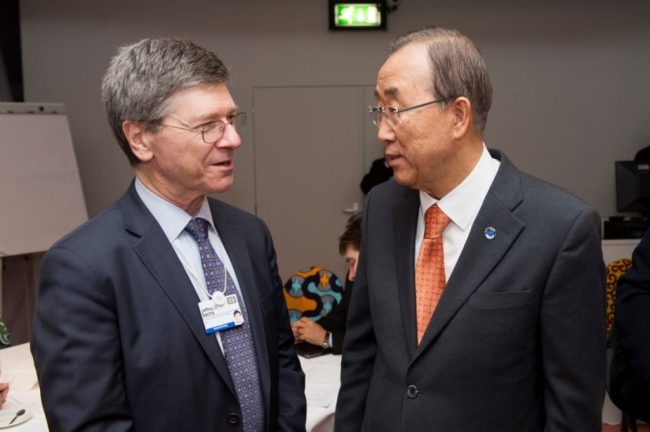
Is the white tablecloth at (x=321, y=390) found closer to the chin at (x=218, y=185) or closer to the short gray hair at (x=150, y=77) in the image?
the chin at (x=218, y=185)

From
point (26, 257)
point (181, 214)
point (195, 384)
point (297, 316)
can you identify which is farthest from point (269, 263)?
point (26, 257)

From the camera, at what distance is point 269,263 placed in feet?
5.94

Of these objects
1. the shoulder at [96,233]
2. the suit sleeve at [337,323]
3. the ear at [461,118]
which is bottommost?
the suit sleeve at [337,323]

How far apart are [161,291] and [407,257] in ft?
1.83

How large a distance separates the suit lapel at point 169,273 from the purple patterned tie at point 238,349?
0.16 ft

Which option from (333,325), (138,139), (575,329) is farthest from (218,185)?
(333,325)

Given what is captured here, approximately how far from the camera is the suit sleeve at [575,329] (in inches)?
54.9

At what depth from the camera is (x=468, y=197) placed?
1546mm

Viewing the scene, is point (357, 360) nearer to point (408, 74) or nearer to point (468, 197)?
point (468, 197)

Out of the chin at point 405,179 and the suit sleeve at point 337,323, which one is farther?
the suit sleeve at point 337,323

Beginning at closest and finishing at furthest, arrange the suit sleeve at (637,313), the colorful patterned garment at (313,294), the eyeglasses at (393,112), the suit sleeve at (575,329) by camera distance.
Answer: the suit sleeve at (575,329) < the eyeglasses at (393,112) < the suit sleeve at (637,313) < the colorful patterned garment at (313,294)

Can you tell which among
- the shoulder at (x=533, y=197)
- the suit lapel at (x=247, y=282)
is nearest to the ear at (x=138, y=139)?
the suit lapel at (x=247, y=282)

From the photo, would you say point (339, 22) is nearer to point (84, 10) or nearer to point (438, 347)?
point (84, 10)

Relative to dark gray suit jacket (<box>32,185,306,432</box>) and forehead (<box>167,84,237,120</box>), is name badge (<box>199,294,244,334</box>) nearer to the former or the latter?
dark gray suit jacket (<box>32,185,306,432</box>)
